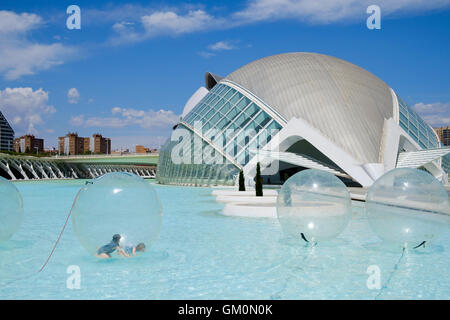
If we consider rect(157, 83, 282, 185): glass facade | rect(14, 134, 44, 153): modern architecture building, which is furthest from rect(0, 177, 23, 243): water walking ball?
rect(14, 134, 44, 153): modern architecture building

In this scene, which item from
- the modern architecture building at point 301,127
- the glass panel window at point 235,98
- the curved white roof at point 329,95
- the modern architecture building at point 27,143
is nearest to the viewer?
the modern architecture building at point 301,127

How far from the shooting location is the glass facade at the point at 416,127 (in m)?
28.5

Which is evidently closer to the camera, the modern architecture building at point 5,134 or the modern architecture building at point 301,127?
the modern architecture building at point 301,127

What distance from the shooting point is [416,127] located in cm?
2959

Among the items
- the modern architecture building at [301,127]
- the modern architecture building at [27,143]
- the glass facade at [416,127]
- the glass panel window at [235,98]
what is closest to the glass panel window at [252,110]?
the modern architecture building at [301,127]

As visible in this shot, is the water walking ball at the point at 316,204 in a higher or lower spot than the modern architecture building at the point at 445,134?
lower

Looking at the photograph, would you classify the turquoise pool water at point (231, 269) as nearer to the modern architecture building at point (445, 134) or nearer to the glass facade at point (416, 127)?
the glass facade at point (416, 127)

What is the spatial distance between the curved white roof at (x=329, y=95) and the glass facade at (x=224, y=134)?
1.34 metres

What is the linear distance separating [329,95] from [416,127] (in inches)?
263

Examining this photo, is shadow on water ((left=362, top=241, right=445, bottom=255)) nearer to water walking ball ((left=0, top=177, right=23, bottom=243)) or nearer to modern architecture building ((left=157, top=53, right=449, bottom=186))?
water walking ball ((left=0, top=177, right=23, bottom=243))

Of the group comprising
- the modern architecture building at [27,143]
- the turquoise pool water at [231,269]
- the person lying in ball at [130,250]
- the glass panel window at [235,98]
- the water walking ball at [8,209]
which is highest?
the modern architecture building at [27,143]
